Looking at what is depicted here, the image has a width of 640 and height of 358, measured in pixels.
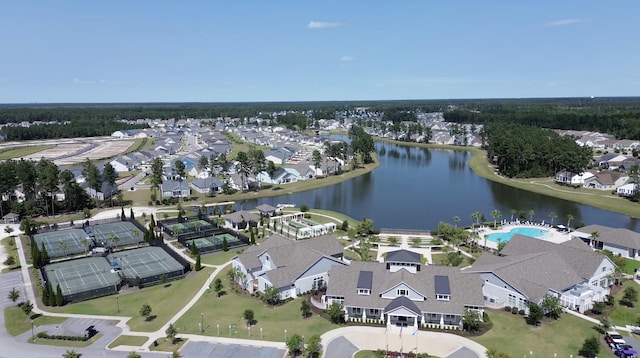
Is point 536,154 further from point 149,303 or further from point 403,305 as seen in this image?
point 149,303

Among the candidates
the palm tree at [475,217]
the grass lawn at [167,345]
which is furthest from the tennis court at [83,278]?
the palm tree at [475,217]

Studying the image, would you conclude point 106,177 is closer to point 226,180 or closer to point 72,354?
point 226,180

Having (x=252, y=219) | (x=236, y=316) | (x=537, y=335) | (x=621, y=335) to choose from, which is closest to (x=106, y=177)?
(x=252, y=219)

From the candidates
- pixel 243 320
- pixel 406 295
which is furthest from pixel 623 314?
pixel 243 320

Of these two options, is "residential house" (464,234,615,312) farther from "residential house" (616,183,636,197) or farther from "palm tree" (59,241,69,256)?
"palm tree" (59,241,69,256)

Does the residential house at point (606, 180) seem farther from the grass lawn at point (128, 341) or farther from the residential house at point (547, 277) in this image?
the grass lawn at point (128, 341)

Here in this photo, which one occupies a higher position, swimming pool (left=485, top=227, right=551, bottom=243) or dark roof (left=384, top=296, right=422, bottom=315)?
dark roof (left=384, top=296, right=422, bottom=315)

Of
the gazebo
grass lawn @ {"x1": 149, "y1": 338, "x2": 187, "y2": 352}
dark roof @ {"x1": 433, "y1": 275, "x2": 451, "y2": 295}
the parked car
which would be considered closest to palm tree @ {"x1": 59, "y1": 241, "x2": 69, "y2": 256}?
the gazebo
